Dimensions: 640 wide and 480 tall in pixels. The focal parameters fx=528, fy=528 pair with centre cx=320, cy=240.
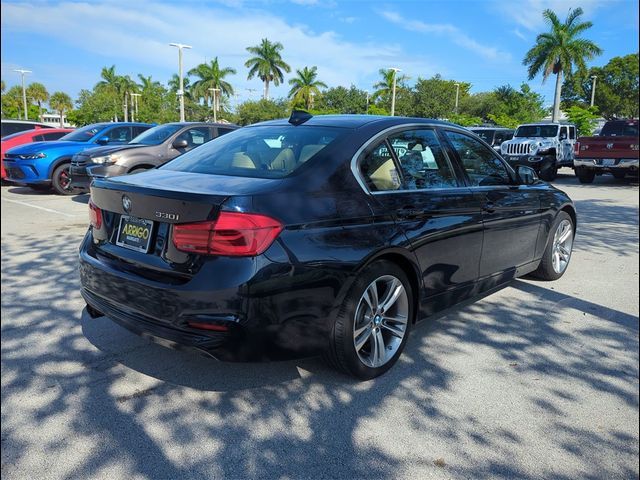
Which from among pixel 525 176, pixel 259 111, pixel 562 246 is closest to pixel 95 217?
pixel 525 176

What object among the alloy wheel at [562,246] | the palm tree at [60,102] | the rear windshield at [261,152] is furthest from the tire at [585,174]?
the palm tree at [60,102]

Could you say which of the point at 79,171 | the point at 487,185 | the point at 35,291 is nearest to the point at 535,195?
the point at 487,185

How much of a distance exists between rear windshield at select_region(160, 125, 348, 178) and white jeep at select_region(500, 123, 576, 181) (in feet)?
51.2

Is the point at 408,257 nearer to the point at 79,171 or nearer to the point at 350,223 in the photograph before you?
the point at 350,223

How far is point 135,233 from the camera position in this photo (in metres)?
3.00

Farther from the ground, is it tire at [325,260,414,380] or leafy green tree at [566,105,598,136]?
leafy green tree at [566,105,598,136]

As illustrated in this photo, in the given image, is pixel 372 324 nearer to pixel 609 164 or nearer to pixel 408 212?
pixel 408 212

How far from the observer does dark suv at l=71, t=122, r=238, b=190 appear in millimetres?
9633

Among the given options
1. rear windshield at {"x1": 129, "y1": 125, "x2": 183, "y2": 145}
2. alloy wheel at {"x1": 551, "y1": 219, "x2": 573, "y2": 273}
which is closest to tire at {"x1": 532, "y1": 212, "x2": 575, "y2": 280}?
alloy wheel at {"x1": 551, "y1": 219, "x2": 573, "y2": 273}

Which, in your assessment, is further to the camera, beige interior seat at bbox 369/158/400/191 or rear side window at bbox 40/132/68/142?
rear side window at bbox 40/132/68/142

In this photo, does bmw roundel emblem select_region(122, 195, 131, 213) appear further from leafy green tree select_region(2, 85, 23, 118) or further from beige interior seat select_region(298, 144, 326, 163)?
leafy green tree select_region(2, 85, 23, 118)

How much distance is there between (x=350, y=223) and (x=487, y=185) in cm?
181

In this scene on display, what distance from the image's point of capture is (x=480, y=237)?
4.10m

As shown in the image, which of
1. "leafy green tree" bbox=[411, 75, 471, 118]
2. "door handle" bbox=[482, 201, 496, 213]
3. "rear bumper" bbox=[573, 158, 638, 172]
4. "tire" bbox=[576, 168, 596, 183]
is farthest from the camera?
"leafy green tree" bbox=[411, 75, 471, 118]
